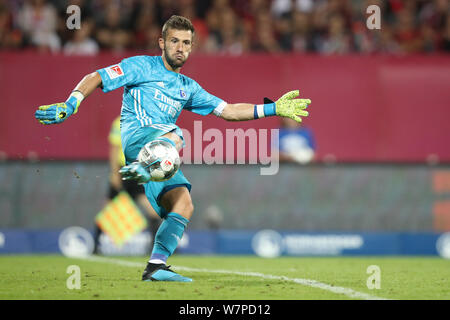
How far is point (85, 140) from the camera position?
13.8 meters

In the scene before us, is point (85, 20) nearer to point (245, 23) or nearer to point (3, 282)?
point (245, 23)

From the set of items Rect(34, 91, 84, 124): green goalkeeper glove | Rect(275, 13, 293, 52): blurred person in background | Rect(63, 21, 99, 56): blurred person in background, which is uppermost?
Rect(275, 13, 293, 52): blurred person in background

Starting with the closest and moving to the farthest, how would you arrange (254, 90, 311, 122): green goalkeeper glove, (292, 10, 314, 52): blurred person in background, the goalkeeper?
1. the goalkeeper
2. (254, 90, 311, 122): green goalkeeper glove
3. (292, 10, 314, 52): blurred person in background

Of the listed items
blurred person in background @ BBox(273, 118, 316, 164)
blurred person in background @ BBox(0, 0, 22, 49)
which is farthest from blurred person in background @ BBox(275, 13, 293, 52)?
blurred person in background @ BBox(0, 0, 22, 49)

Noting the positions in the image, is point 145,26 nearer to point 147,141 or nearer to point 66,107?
point 147,141

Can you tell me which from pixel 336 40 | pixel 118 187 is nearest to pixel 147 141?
pixel 118 187

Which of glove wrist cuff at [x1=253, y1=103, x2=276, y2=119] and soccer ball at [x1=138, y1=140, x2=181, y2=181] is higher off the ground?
glove wrist cuff at [x1=253, y1=103, x2=276, y2=119]

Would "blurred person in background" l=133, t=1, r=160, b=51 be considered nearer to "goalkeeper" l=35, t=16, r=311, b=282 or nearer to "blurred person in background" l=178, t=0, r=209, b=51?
"blurred person in background" l=178, t=0, r=209, b=51

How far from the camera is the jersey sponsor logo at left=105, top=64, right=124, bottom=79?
22.3 ft

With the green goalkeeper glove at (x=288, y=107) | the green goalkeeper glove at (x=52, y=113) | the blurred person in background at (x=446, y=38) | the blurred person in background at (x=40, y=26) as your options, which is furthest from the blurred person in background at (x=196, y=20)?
the green goalkeeper glove at (x=52, y=113)

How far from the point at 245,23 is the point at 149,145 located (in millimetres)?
8774

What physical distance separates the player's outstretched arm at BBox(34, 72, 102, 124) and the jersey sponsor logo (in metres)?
0.10

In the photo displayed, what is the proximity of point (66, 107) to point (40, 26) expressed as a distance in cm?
820
